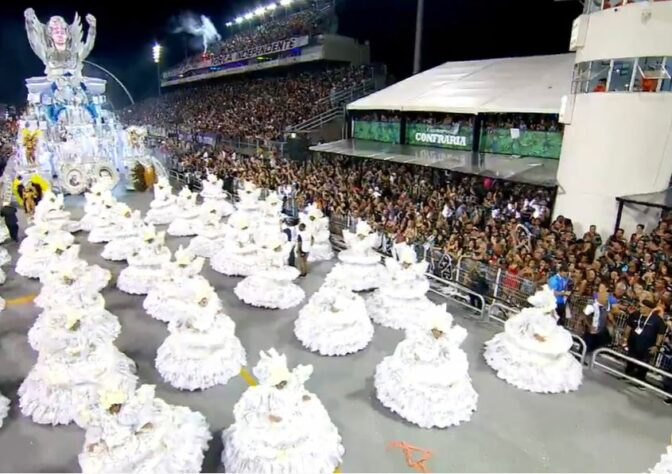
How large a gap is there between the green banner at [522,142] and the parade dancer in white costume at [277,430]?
1382 cm

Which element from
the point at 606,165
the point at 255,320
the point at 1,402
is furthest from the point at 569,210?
the point at 1,402

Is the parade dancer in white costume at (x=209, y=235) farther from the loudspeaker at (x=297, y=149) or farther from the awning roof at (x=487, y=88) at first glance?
the loudspeaker at (x=297, y=149)

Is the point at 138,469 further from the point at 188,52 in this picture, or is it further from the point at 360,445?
the point at 188,52

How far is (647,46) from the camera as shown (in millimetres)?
10578

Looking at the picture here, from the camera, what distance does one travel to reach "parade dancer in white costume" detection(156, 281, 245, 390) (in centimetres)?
742

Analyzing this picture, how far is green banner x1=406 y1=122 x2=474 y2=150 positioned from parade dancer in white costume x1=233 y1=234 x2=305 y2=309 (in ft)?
37.1

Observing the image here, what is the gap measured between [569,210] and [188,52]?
5342 centimetres

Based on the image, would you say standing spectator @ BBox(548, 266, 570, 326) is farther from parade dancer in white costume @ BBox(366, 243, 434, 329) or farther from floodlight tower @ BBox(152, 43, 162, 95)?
floodlight tower @ BBox(152, 43, 162, 95)

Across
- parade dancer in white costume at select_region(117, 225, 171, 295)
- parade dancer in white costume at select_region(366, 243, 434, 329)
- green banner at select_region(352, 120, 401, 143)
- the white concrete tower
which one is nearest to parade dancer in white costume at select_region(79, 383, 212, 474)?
parade dancer in white costume at select_region(366, 243, 434, 329)

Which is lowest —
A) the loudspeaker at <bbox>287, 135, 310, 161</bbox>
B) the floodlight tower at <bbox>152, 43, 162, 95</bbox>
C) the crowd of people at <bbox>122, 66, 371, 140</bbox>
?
the loudspeaker at <bbox>287, 135, 310, 161</bbox>

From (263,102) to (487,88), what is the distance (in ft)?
57.0

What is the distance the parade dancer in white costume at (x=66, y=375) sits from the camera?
6.62 m

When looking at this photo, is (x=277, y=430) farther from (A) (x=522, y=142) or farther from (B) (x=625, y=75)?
(A) (x=522, y=142)

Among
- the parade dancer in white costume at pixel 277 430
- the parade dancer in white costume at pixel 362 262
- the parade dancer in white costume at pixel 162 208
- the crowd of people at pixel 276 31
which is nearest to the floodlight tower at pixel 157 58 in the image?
the crowd of people at pixel 276 31
